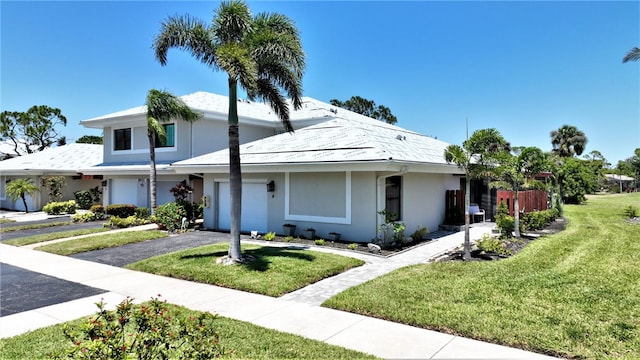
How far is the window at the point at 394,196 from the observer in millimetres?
13500

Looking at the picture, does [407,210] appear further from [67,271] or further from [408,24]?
[67,271]

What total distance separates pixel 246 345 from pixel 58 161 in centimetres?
3137

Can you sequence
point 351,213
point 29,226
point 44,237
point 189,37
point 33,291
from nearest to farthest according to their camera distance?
1. point 33,291
2. point 189,37
3. point 351,213
4. point 44,237
5. point 29,226

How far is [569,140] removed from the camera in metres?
52.4

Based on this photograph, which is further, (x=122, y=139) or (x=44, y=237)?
(x=122, y=139)

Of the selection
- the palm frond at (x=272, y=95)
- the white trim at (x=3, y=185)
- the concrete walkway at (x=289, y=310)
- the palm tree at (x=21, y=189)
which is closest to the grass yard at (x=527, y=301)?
the concrete walkway at (x=289, y=310)

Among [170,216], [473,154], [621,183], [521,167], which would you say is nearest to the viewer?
[473,154]

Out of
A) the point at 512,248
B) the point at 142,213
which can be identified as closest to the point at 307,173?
the point at 512,248

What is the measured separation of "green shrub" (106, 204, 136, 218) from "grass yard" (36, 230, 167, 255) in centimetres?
506

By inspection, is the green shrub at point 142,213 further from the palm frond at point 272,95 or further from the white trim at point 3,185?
the white trim at point 3,185

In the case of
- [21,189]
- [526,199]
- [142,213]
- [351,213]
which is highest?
[21,189]

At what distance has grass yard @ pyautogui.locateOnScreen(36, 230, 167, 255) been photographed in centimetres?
1287

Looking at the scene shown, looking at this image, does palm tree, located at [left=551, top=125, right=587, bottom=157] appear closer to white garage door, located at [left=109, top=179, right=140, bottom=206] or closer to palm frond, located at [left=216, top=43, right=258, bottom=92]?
white garage door, located at [left=109, top=179, right=140, bottom=206]

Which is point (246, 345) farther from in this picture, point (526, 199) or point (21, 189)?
point (21, 189)
